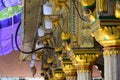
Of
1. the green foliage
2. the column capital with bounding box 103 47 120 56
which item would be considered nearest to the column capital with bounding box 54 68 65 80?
the green foliage

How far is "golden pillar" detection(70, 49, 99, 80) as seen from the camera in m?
10.3

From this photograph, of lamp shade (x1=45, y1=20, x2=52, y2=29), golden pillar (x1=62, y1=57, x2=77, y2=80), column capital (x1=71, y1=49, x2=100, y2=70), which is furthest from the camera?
lamp shade (x1=45, y1=20, x2=52, y2=29)

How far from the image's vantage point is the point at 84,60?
10539mm

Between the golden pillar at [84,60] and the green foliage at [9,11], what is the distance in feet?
23.2

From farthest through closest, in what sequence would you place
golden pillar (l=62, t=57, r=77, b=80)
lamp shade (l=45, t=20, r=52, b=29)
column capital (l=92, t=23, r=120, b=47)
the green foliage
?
the green foliage → lamp shade (l=45, t=20, r=52, b=29) → golden pillar (l=62, t=57, r=77, b=80) → column capital (l=92, t=23, r=120, b=47)

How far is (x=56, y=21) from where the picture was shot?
546 inches

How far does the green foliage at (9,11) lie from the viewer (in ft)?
57.3

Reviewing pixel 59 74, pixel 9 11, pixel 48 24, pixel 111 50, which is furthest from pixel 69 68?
pixel 9 11

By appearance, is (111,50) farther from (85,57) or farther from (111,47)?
(85,57)

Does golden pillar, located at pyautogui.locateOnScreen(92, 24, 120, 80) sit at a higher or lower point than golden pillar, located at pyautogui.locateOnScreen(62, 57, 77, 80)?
higher

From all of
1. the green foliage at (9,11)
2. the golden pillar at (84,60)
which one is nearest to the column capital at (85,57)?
the golden pillar at (84,60)

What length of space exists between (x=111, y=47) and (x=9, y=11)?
11623mm

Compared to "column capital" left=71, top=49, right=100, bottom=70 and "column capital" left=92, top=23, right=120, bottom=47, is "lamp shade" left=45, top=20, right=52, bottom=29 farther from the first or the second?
"column capital" left=92, top=23, right=120, bottom=47

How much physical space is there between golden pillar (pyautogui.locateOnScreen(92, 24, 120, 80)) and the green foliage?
10600 mm
